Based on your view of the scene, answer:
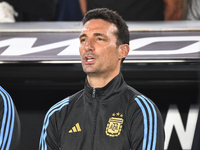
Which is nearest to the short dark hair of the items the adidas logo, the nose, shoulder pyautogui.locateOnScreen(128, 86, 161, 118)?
the nose

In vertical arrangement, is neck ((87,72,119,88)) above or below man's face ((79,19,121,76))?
below

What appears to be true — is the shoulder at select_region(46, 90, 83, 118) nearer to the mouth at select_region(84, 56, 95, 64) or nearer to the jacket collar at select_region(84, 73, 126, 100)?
the jacket collar at select_region(84, 73, 126, 100)

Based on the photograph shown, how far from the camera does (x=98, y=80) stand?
1.24 m

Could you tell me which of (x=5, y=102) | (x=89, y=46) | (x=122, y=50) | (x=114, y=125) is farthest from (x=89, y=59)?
(x=5, y=102)

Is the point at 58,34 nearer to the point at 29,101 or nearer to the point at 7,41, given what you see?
the point at 7,41

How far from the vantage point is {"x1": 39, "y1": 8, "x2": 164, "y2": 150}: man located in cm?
113

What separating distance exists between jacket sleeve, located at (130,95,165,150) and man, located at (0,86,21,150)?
0.51 metres

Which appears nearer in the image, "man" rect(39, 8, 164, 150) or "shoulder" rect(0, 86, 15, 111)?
"man" rect(39, 8, 164, 150)

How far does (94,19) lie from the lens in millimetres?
1294

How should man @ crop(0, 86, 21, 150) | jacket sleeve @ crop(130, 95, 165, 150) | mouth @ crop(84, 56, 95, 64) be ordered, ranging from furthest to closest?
man @ crop(0, 86, 21, 150)
mouth @ crop(84, 56, 95, 64)
jacket sleeve @ crop(130, 95, 165, 150)

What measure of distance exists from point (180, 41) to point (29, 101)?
3.10 ft

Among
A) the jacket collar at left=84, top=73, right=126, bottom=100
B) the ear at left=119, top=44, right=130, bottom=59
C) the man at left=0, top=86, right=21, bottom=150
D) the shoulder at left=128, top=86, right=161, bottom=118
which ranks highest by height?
the ear at left=119, top=44, right=130, bottom=59

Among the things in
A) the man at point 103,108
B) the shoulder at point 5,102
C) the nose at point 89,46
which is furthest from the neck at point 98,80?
the shoulder at point 5,102

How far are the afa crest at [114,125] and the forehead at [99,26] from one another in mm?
331
